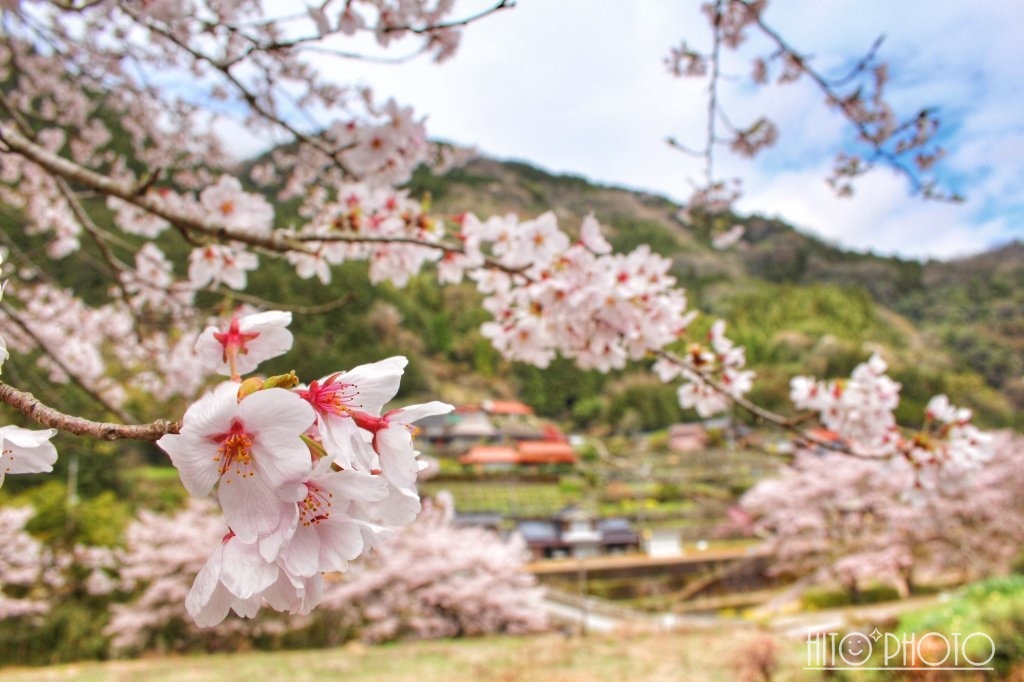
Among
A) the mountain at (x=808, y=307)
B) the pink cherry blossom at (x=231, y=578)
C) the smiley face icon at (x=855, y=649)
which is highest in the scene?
the mountain at (x=808, y=307)

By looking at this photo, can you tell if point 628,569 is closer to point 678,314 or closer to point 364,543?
point 678,314

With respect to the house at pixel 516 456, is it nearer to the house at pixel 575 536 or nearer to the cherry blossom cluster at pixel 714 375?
the house at pixel 575 536

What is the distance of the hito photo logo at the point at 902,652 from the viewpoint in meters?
3.93

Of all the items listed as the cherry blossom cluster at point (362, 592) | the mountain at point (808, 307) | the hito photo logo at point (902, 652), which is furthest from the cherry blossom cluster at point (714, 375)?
Result: the mountain at point (808, 307)

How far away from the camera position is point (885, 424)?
7.33ft

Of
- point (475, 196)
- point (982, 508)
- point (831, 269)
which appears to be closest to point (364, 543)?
point (982, 508)

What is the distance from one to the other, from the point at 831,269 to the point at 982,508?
6510 centimetres

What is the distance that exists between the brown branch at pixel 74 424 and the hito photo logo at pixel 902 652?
4.37 meters

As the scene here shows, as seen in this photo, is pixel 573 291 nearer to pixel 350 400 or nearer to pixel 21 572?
pixel 350 400

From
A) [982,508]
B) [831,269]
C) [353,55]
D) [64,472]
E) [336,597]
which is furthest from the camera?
[831,269]

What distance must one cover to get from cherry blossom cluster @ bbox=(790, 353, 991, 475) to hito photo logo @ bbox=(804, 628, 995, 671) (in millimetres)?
2213

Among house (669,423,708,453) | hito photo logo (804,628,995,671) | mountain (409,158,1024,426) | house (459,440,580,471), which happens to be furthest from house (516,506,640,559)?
hito photo logo (804,628,995,671)

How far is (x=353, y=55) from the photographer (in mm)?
1703

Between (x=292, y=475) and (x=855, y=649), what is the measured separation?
5.12 metres
